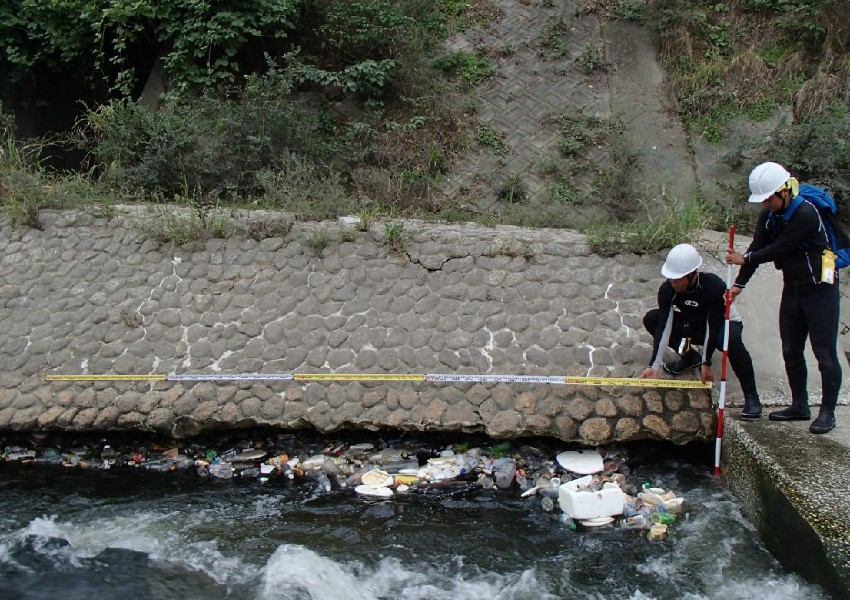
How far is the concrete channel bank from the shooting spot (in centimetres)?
678

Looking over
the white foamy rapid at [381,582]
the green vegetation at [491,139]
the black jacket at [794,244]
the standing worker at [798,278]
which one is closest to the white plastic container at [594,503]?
the white foamy rapid at [381,582]

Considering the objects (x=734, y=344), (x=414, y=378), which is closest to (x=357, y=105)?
(x=414, y=378)

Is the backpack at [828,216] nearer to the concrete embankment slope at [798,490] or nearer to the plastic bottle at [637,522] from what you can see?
the concrete embankment slope at [798,490]

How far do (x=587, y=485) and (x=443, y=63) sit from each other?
24.2 feet

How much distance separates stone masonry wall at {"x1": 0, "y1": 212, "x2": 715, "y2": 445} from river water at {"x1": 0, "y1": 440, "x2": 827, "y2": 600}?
0.59m

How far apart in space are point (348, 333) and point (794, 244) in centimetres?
383

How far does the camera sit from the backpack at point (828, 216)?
5660 mm

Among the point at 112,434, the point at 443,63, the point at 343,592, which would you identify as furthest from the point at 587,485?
the point at 443,63

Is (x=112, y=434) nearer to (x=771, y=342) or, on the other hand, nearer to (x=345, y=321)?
(x=345, y=321)

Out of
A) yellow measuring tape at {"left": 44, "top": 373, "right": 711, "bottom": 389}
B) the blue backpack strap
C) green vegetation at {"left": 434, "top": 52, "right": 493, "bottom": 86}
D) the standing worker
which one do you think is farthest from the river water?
green vegetation at {"left": 434, "top": 52, "right": 493, "bottom": 86}

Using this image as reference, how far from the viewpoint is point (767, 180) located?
5551 millimetres

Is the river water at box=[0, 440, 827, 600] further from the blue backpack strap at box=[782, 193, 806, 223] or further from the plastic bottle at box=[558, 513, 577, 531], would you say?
the blue backpack strap at box=[782, 193, 806, 223]

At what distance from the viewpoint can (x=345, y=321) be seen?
24.8 feet

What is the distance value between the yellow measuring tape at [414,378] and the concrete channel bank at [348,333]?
0.04 metres
